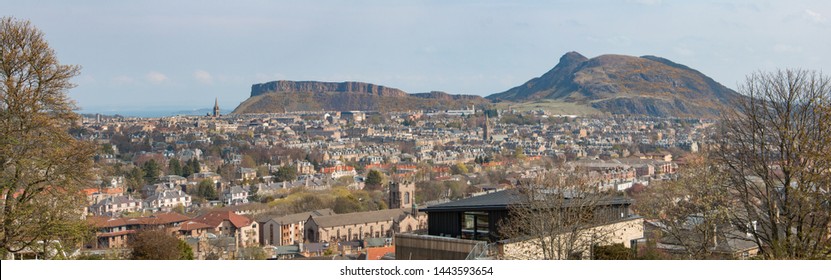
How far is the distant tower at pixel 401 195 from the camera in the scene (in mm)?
57938

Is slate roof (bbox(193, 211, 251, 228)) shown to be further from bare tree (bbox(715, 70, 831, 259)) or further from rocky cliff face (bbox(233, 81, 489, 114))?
rocky cliff face (bbox(233, 81, 489, 114))

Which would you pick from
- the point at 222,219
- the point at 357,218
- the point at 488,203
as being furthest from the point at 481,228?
the point at 357,218

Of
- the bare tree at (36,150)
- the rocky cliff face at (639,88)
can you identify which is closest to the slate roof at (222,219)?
the bare tree at (36,150)

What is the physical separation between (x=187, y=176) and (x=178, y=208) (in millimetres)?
21947

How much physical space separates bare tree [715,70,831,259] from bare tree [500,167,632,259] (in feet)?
7.68

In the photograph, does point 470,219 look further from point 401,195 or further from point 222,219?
point 401,195

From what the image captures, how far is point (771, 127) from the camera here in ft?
30.8

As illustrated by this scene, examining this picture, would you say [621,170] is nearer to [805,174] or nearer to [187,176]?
[187,176]

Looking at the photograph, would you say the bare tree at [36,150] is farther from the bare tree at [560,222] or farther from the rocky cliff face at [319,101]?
the rocky cliff face at [319,101]

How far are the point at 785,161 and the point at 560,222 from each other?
3.41m

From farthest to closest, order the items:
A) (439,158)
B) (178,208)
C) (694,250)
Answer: (439,158), (178,208), (694,250)
